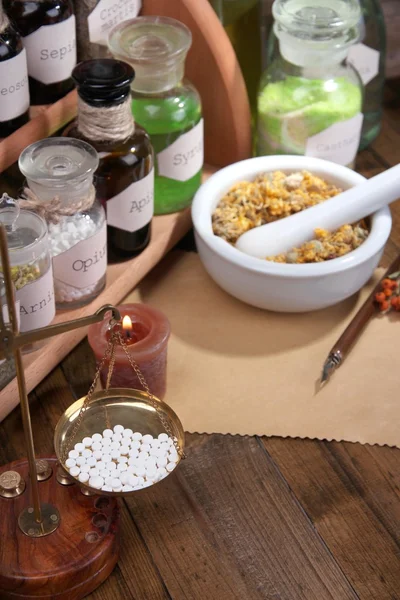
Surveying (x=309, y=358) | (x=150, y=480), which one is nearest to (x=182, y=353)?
(x=309, y=358)

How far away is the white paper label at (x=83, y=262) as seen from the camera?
930 mm

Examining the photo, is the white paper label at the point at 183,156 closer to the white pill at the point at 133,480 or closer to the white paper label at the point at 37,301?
the white paper label at the point at 37,301

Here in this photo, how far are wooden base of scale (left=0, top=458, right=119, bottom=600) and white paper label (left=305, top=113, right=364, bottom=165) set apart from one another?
587mm

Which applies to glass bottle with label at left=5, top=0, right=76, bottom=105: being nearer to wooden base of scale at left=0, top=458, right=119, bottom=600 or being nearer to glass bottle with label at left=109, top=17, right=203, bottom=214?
glass bottle with label at left=109, top=17, right=203, bottom=214

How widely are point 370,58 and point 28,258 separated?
0.66 m

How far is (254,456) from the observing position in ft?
2.94

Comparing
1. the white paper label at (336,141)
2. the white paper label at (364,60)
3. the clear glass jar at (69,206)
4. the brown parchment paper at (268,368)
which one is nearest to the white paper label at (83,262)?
the clear glass jar at (69,206)

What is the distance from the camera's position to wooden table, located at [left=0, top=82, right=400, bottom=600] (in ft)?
2.55

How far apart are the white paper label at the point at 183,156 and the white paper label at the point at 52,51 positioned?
16cm

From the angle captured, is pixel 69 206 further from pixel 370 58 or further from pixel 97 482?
pixel 370 58

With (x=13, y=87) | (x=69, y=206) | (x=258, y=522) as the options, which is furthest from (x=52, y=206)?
(x=258, y=522)

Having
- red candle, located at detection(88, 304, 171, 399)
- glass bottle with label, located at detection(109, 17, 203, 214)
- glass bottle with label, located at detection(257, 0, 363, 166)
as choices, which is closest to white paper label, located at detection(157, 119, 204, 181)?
glass bottle with label, located at detection(109, 17, 203, 214)

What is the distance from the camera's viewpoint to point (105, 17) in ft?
3.48

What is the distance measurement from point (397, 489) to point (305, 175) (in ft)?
1.39
